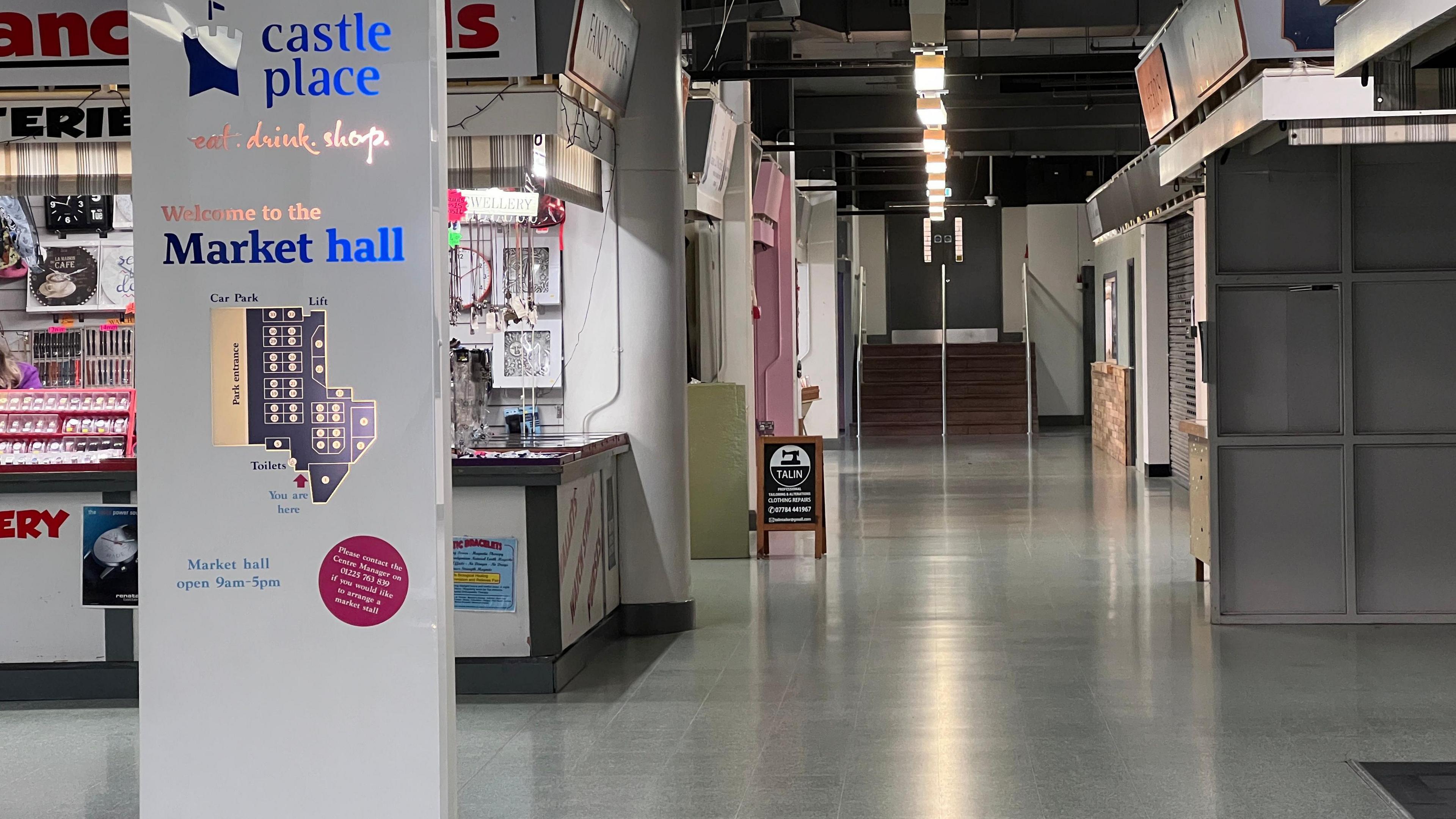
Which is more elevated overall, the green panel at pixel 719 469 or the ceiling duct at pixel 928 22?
the ceiling duct at pixel 928 22

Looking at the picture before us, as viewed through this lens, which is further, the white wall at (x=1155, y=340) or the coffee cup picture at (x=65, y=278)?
the white wall at (x=1155, y=340)

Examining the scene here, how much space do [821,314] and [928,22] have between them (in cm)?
1354

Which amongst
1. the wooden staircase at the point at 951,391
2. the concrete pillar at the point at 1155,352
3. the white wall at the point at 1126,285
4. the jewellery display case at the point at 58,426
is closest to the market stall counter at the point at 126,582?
the jewellery display case at the point at 58,426

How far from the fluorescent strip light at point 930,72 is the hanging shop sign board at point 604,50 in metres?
1.47

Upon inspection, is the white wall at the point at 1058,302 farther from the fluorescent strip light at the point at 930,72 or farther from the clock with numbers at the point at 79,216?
the clock with numbers at the point at 79,216

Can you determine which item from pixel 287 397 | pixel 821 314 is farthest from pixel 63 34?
pixel 821 314

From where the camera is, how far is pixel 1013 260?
26297 millimetres

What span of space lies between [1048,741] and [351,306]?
299 centimetres

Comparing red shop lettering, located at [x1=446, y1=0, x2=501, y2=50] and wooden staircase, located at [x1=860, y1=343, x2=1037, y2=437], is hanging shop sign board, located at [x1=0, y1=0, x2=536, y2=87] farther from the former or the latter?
wooden staircase, located at [x1=860, y1=343, x2=1037, y2=437]

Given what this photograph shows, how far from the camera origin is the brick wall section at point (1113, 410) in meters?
16.9

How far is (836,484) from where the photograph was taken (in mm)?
15289

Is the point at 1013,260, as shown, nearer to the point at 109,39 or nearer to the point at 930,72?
the point at 930,72

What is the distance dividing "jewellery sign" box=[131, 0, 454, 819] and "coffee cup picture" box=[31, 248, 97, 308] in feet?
18.0

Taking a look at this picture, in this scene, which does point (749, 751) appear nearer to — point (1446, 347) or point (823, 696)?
point (823, 696)
